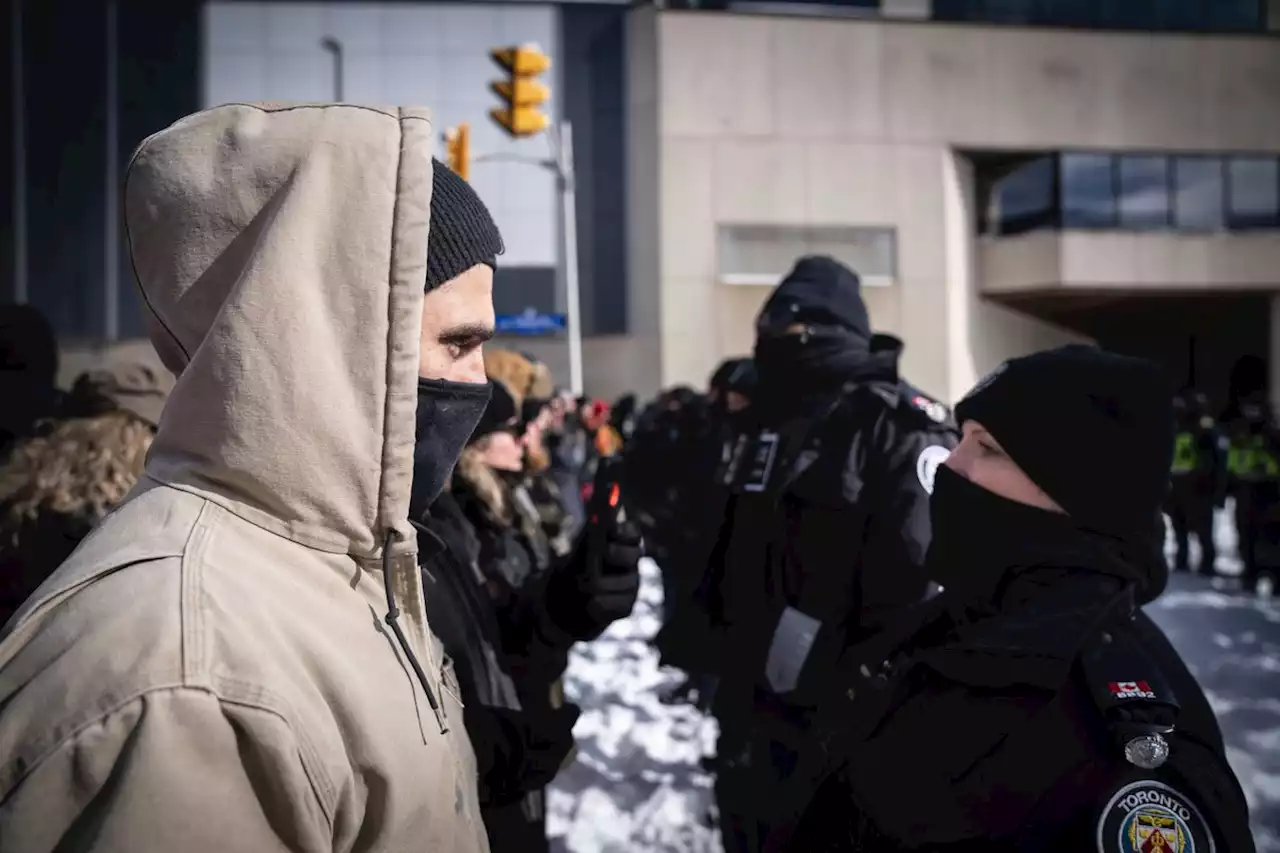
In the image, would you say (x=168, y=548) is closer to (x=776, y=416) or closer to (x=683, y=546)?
(x=776, y=416)

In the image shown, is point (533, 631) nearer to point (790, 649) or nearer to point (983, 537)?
point (790, 649)

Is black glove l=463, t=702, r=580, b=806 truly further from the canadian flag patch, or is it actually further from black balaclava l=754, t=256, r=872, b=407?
black balaclava l=754, t=256, r=872, b=407

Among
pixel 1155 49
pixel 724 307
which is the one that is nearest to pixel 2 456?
pixel 724 307

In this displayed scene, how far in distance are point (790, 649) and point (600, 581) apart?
0.95 m

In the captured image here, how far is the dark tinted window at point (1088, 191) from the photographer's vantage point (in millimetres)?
22172

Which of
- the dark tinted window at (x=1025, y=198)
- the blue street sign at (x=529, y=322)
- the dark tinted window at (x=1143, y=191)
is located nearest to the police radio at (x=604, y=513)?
the blue street sign at (x=529, y=322)

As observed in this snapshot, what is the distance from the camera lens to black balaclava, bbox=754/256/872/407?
360 centimetres

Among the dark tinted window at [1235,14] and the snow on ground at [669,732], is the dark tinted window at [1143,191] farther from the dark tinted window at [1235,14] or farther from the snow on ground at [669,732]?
the snow on ground at [669,732]

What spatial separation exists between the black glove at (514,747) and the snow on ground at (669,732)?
2.00 meters

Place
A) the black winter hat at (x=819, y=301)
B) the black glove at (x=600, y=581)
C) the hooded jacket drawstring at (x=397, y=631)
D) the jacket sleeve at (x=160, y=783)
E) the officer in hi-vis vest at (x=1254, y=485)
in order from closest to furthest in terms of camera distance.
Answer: the jacket sleeve at (x=160, y=783) < the hooded jacket drawstring at (x=397, y=631) < the black glove at (x=600, y=581) < the black winter hat at (x=819, y=301) < the officer in hi-vis vest at (x=1254, y=485)

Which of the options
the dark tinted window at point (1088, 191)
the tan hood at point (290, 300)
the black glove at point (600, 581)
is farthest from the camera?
the dark tinted window at point (1088, 191)

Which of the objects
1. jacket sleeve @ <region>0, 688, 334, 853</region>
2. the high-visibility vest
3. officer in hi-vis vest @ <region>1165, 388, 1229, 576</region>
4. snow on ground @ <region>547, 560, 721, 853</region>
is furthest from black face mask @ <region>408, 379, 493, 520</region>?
the high-visibility vest

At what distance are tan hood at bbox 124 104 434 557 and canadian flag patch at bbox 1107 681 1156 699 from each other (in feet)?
3.56

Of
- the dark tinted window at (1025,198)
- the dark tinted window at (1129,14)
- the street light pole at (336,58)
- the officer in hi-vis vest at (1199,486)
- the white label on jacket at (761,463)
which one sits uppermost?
the dark tinted window at (1129,14)
